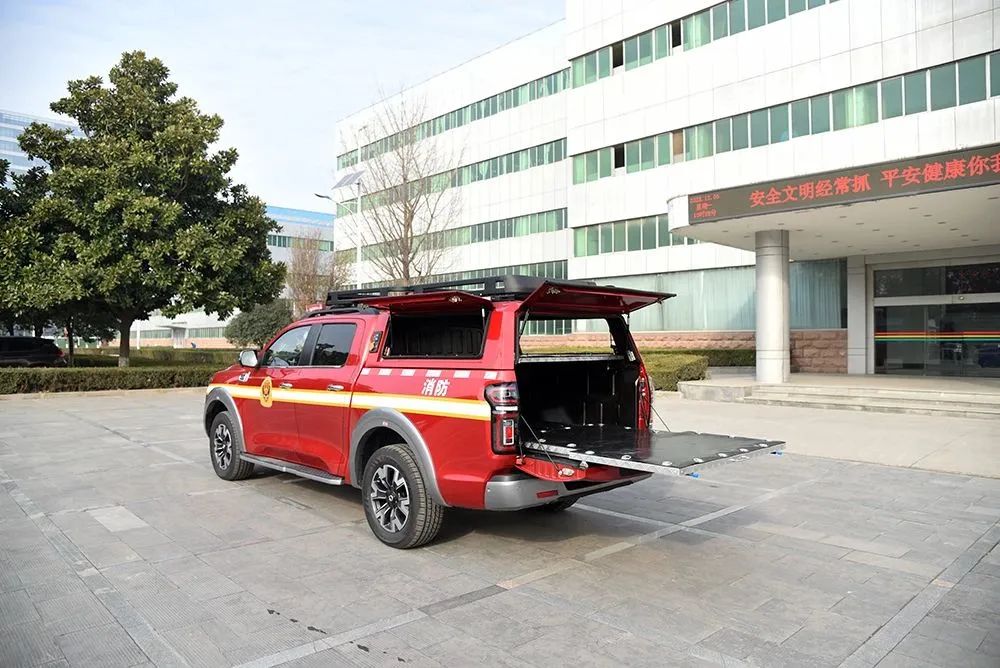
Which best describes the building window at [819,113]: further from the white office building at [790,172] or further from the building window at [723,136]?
the building window at [723,136]

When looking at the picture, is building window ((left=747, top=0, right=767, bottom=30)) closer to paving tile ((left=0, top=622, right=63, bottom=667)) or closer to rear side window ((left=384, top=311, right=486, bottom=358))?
rear side window ((left=384, top=311, right=486, bottom=358))

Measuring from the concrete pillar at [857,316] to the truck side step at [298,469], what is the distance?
66.3ft

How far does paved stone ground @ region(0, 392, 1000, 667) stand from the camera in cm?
376

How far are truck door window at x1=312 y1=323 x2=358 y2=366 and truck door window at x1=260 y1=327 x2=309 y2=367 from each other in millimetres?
309

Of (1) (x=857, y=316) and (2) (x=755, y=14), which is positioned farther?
(2) (x=755, y=14)

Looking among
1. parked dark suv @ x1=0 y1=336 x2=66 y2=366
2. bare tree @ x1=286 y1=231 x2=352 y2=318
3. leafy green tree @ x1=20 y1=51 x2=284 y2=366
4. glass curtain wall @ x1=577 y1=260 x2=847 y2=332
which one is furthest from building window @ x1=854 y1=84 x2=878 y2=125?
bare tree @ x1=286 y1=231 x2=352 y2=318

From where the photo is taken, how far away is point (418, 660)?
11.8 ft

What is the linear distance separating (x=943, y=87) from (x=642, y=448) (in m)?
20.1

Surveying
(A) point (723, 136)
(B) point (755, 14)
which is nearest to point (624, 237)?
(A) point (723, 136)

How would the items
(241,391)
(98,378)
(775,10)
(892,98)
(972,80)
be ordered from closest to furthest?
(241,391) → (972,80) → (98,378) → (892,98) → (775,10)

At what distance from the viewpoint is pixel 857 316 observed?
22156mm

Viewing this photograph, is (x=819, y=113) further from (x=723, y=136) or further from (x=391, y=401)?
(x=391, y=401)

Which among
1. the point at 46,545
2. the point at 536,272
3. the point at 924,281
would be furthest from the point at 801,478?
the point at 536,272

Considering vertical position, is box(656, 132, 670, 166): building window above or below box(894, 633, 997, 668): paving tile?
above
